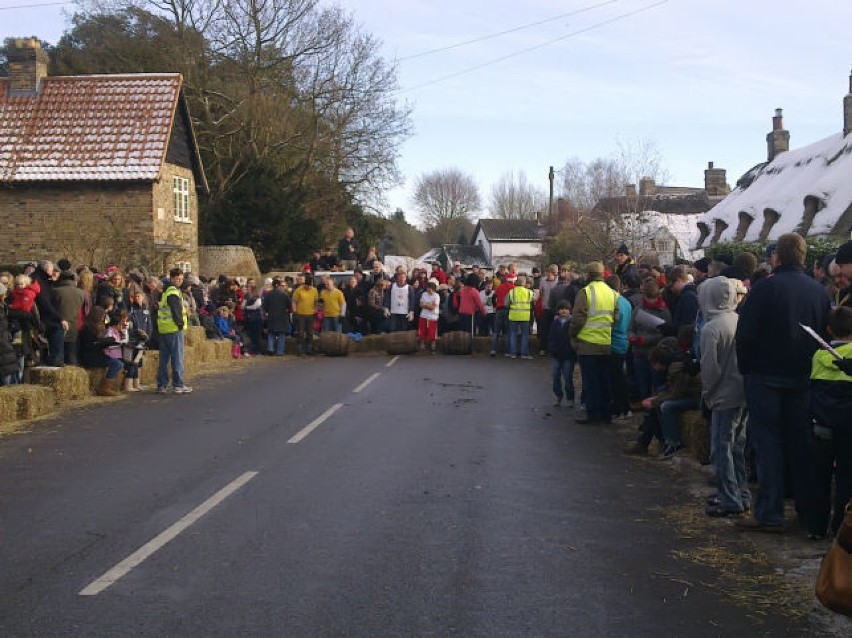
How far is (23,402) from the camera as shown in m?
14.1

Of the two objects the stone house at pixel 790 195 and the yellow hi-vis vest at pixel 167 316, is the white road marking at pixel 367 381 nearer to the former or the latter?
the yellow hi-vis vest at pixel 167 316

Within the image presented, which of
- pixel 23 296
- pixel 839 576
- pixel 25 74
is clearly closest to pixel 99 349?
pixel 23 296

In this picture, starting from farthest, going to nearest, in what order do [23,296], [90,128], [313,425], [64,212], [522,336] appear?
[90,128], [64,212], [522,336], [23,296], [313,425]

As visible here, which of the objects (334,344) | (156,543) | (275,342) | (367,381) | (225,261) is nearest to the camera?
(156,543)

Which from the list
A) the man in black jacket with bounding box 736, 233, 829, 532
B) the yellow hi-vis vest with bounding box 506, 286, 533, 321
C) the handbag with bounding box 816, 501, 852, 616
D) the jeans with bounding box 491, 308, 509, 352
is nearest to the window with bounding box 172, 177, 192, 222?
the jeans with bounding box 491, 308, 509, 352

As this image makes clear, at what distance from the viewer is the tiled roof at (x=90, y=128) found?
113ft

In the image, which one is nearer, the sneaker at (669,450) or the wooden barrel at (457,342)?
the sneaker at (669,450)

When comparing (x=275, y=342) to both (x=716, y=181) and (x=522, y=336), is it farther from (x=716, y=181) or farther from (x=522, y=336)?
(x=716, y=181)

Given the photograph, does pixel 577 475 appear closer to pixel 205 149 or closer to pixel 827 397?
pixel 827 397

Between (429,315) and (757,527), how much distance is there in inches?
731

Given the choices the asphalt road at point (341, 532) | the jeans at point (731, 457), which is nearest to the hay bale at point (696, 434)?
the asphalt road at point (341, 532)

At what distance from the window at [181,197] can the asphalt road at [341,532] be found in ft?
83.2

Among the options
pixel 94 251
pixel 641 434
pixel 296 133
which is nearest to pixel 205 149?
pixel 296 133

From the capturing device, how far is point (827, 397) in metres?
7.10
